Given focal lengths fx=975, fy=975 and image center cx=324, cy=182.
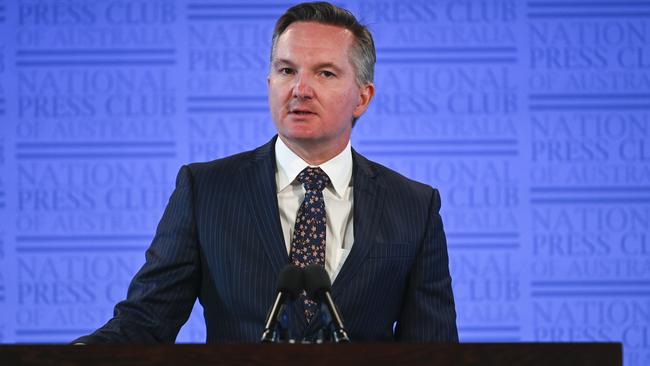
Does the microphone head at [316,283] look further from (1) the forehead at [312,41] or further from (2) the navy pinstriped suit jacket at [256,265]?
(1) the forehead at [312,41]

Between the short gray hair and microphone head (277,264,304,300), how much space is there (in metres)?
0.82

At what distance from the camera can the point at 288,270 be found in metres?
1.55

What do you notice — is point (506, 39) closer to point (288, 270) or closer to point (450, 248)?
point (450, 248)

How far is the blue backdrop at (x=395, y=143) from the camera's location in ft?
11.8

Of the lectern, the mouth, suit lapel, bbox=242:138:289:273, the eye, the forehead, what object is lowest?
the lectern

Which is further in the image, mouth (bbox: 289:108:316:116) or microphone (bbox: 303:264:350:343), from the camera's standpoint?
mouth (bbox: 289:108:316:116)

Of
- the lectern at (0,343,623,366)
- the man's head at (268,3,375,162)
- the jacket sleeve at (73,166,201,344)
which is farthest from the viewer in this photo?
the man's head at (268,3,375,162)

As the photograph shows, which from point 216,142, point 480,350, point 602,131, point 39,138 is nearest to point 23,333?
point 39,138

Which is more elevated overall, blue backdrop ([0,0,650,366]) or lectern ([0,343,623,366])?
blue backdrop ([0,0,650,366])

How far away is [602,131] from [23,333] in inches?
89.9

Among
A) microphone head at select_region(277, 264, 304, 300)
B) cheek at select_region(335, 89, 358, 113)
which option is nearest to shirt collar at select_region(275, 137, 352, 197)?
cheek at select_region(335, 89, 358, 113)

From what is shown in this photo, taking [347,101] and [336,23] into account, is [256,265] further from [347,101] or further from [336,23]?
[336,23]

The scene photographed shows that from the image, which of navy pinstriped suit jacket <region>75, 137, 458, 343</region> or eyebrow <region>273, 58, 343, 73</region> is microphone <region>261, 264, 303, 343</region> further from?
eyebrow <region>273, 58, 343, 73</region>

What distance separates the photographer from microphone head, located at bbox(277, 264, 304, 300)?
1529 mm
